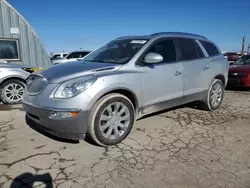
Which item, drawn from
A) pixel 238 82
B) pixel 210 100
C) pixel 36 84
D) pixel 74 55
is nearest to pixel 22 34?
pixel 74 55

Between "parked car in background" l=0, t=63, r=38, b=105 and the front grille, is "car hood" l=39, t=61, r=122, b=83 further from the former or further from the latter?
"parked car in background" l=0, t=63, r=38, b=105

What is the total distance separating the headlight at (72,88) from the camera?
115 inches

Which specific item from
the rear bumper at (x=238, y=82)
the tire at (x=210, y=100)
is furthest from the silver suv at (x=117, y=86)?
the rear bumper at (x=238, y=82)

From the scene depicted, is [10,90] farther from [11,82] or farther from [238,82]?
[238,82]

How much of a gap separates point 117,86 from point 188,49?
7.14 feet

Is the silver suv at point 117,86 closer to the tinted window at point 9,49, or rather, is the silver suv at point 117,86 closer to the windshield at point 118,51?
the windshield at point 118,51

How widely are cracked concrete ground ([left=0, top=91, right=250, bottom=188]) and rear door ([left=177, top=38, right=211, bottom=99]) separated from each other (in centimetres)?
76

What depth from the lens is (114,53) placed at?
4.12 m

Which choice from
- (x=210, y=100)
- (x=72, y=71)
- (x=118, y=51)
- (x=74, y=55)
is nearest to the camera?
(x=72, y=71)

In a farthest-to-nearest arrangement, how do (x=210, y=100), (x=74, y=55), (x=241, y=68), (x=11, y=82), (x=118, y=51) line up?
(x=74, y=55) < (x=241, y=68) < (x=11, y=82) < (x=210, y=100) < (x=118, y=51)

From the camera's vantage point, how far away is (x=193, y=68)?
4449 millimetres

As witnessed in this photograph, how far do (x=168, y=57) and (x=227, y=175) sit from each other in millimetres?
2331

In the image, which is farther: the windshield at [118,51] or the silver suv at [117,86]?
the windshield at [118,51]

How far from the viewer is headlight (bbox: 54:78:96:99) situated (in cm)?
291
